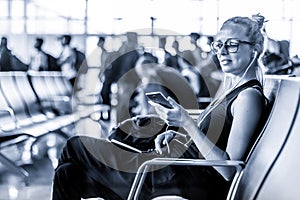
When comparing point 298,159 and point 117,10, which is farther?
point 117,10

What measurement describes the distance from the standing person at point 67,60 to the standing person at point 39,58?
6 cm

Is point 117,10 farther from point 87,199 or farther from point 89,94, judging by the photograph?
point 87,199

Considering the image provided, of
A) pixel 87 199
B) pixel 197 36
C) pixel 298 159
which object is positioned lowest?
pixel 87 199

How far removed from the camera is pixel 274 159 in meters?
2.13

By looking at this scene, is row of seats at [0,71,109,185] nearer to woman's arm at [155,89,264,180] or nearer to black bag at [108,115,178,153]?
black bag at [108,115,178,153]

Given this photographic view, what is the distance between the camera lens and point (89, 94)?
2316 millimetres

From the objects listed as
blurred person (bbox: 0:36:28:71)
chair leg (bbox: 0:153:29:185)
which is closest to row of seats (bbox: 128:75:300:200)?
chair leg (bbox: 0:153:29:185)

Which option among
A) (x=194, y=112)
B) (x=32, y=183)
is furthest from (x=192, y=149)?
(x=32, y=183)

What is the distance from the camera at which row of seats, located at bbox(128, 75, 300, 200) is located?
2098mm

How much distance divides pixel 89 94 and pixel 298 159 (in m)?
0.95

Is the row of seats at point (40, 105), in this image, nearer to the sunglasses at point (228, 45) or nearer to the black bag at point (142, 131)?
the black bag at point (142, 131)

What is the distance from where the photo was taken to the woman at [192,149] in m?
2.28

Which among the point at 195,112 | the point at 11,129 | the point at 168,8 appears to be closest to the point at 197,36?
the point at 168,8

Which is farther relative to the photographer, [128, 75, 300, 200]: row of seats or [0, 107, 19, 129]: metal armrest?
[0, 107, 19, 129]: metal armrest
